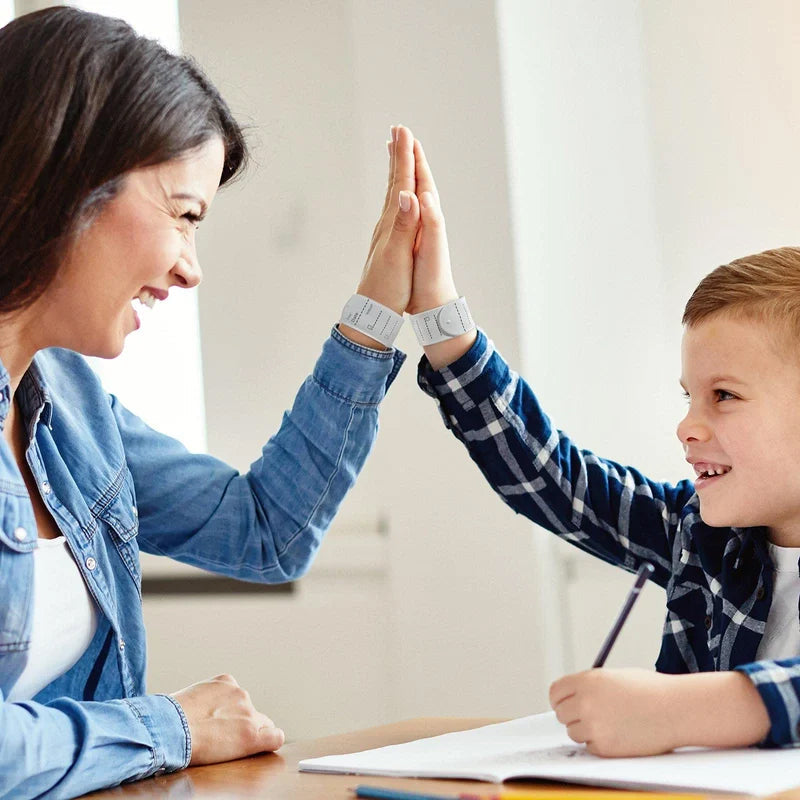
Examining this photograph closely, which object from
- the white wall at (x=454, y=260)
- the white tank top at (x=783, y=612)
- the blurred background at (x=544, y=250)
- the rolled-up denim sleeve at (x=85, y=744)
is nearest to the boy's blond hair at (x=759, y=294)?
the white tank top at (x=783, y=612)

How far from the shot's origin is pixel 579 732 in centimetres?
81

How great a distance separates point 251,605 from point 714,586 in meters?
1.99

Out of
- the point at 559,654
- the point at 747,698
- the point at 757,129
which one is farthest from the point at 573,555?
the point at 747,698

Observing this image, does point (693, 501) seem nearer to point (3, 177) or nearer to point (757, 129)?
point (3, 177)

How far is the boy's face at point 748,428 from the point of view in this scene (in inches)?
41.9

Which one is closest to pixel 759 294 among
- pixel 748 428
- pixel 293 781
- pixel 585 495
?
pixel 748 428

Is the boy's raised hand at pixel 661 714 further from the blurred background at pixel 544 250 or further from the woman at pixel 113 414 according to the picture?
the blurred background at pixel 544 250

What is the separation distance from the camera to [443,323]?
1.21m

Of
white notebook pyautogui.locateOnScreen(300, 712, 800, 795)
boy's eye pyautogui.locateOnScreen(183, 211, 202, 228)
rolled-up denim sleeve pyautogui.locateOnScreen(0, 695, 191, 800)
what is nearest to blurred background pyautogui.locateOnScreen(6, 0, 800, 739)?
boy's eye pyautogui.locateOnScreen(183, 211, 202, 228)

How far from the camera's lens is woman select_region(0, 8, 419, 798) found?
3.11ft

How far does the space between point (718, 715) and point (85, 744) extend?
47 cm

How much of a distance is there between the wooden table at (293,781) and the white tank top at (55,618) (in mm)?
198

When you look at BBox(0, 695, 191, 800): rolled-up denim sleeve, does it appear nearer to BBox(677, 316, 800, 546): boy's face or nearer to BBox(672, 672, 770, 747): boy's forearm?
BBox(672, 672, 770, 747): boy's forearm

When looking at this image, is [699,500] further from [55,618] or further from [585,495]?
→ [55,618]
